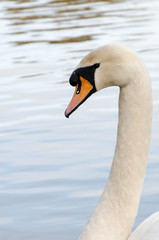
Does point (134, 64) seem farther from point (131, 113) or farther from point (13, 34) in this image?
point (13, 34)

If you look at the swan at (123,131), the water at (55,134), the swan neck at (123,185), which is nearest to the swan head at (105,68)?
the swan at (123,131)

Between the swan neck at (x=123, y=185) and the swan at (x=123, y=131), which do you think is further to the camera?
the swan neck at (x=123, y=185)

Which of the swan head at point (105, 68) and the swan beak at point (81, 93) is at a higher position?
the swan head at point (105, 68)

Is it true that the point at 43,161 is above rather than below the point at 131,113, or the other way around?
below

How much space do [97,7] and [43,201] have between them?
545 inches

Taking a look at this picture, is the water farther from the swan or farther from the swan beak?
the swan beak

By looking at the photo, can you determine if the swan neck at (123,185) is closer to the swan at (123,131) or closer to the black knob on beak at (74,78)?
the swan at (123,131)

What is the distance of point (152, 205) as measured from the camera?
18.2 ft

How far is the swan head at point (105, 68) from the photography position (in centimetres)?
345

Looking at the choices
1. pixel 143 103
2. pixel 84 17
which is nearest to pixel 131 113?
pixel 143 103

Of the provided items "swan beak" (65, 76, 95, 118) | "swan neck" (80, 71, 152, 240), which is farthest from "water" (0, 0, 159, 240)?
"swan beak" (65, 76, 95, 118)

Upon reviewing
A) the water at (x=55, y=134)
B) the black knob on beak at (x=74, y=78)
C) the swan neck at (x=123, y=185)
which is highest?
the black knob on beak at (x=74, y=78)

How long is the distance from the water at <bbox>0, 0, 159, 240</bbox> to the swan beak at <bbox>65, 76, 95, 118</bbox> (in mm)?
1640

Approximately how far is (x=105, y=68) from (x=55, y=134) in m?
4.10
